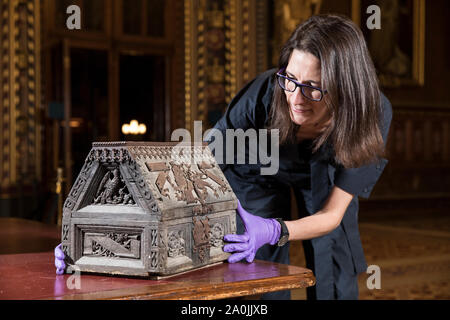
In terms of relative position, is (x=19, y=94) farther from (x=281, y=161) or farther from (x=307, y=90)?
(x=307, y=90)

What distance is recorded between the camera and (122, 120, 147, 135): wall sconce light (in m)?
9.27

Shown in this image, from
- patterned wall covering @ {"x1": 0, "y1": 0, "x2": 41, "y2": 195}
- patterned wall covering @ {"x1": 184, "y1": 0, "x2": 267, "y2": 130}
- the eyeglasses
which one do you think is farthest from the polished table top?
patterned wall covering @ {"x1": 184, "y1": 0, "x2": 267, "y2": 130}

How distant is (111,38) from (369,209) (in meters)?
5.04

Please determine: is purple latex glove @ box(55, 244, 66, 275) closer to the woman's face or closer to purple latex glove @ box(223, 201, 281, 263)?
purple latex glove @ box(223, 201, 281, 263)

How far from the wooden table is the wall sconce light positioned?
25.8 ft

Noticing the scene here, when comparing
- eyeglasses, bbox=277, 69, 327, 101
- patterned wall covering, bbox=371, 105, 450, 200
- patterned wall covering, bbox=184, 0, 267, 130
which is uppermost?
patterned wall covering, bbox=184, 0, 267, 130

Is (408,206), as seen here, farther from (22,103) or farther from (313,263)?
(313,263)

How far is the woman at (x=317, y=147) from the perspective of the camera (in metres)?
1.78

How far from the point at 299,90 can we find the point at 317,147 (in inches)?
11.5

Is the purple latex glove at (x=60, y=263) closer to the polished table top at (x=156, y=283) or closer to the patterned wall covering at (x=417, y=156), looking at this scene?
the polished table top at (x=156, y=283)

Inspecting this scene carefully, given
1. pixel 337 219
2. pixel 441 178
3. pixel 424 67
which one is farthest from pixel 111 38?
pixel 337 219

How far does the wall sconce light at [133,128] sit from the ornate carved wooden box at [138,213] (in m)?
8.03

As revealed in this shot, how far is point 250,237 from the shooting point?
4.99 feet

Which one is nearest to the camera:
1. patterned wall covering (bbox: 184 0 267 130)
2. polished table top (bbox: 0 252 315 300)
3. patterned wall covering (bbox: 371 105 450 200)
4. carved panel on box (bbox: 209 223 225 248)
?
polished table top (bbox: 0 252 315 300)
